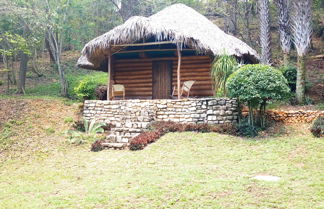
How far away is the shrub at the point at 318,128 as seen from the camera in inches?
424

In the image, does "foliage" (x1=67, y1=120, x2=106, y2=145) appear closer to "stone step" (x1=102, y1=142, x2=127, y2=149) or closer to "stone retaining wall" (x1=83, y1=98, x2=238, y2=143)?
"stone retaining wall" (x1=83, y1=98, x2=238, y2=143)

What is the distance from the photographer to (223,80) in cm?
1316

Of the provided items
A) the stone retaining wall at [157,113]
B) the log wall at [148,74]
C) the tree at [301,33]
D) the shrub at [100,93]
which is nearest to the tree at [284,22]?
the tree at [301,33]

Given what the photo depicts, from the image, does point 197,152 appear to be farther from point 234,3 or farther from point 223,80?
point 234,3

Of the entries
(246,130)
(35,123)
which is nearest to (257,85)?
(246,130)

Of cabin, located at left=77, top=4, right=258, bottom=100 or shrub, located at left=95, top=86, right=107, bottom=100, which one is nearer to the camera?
cabin, located at left=77, top=4, right=258, bottom=100

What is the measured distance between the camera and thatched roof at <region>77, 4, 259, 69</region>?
43.5 feet

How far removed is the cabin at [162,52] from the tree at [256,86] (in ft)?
6.44

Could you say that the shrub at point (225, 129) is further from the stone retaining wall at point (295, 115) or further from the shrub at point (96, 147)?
the shrub at point (96, 147)

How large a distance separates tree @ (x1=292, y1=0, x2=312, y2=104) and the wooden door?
216 inches

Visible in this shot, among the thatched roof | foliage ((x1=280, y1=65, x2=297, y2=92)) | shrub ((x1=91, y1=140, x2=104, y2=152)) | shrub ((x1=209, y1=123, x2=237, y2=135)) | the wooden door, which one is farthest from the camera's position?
the wooden door

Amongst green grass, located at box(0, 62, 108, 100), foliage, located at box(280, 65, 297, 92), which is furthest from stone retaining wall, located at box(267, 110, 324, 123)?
green grass, located at box(0, 62, 108, 100)

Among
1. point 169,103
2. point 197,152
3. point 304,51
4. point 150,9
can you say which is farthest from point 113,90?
point 150,9

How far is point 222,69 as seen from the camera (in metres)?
13.1
